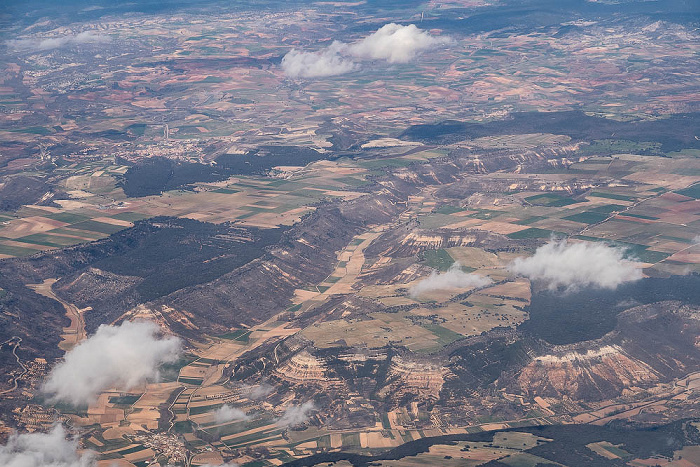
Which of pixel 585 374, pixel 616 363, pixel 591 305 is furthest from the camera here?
pixel 591 305

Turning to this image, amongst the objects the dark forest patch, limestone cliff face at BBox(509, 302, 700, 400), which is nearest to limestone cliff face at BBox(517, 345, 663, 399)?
limestone cliff face at BBox(509, 302, 700, 400)

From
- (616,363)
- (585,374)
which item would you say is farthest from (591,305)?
(585,374)

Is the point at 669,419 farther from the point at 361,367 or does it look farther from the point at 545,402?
the point at 361,367

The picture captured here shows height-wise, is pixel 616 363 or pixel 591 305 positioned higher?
pixel 616 363

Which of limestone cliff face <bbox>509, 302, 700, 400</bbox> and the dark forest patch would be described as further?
the dark forest patch

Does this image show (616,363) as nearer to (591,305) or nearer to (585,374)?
(585,374)

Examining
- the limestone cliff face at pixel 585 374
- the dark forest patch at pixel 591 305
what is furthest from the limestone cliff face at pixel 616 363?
the dark forest patch at pixel 591 305

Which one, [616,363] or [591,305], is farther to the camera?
[591,305]

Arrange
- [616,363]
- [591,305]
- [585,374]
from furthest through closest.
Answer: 1. [591,305]
2. [616,363]
3. [585,374]

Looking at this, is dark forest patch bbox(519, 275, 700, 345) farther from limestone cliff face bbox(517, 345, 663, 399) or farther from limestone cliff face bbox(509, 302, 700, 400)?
limestone cliff face bbox(517, 345, 663, 399)
